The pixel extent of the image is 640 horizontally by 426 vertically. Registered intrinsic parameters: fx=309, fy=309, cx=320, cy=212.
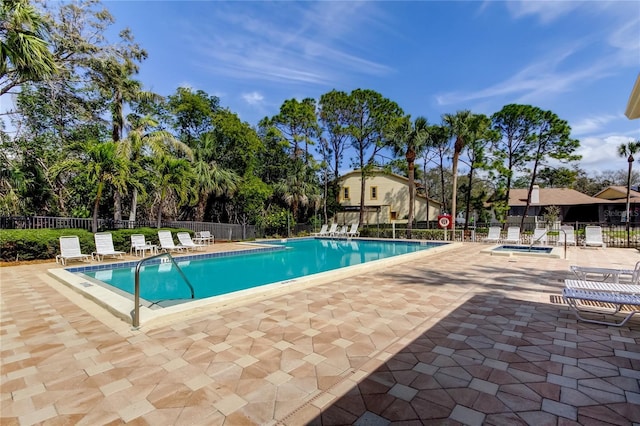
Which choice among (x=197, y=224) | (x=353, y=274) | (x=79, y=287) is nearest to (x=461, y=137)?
(x=353, y=274)

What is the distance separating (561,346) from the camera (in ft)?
10.7

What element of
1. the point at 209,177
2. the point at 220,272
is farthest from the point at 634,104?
the point at 209,177

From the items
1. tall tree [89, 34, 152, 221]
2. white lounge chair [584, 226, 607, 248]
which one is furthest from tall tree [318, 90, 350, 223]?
white lounge chair [584, 226, 607, 248]

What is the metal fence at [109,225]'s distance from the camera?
1179cm

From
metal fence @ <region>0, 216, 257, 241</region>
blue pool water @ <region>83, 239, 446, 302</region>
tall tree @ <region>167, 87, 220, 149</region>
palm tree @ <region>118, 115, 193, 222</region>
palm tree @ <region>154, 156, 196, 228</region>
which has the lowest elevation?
blue pool water @ <region>83, 239, 446, 302</region>

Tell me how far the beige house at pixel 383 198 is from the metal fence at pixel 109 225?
1027cm

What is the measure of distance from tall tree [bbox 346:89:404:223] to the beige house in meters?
2.07

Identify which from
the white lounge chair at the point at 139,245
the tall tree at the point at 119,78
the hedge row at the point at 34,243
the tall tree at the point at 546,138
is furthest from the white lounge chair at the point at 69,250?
the tall tree at the point at 546,138

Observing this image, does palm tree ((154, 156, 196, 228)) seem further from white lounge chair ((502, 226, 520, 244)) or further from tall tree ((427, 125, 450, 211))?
tall tree ((427, 125, 450, 211))

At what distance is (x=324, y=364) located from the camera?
9.57ft

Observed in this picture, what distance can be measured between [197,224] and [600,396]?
17.7m

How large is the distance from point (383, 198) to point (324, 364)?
25.8 metres

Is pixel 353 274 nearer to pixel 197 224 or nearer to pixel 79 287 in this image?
pixel 79 287

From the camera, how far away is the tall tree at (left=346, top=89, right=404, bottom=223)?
79.0 ft
